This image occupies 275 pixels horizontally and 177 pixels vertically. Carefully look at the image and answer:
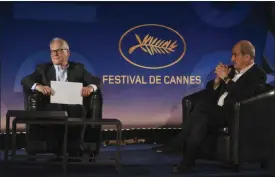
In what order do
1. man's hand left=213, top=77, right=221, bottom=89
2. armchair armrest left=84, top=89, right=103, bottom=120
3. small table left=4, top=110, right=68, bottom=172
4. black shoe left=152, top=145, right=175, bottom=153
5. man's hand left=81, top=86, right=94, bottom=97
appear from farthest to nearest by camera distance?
black shoe left=152, top=145, right=175, bottom=153, man's hand left=213, top=77, right=221, bottom=89, armchair armrest left=84, top=89, right=103, bottom=120, man's hand left=81, top=86, right=94, bottom=97, small table left=4, top=110, right=68, bottom=172

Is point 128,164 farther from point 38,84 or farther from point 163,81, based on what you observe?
point 163,81

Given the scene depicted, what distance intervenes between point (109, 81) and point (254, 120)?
101 inches

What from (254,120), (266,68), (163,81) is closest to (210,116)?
(254,120)

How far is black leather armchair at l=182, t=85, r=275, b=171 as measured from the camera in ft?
11.8

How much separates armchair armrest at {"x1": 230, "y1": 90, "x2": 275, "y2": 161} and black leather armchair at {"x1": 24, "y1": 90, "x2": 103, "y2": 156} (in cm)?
127

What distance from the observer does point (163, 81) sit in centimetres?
588

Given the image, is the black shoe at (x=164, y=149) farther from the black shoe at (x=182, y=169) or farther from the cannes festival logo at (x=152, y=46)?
the black shoe at (x=182, y=169)

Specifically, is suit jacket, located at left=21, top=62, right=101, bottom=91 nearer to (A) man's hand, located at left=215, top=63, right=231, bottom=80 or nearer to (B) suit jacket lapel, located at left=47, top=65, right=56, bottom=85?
(B) suit jacket lapel, located at left=47, top=65, right=56, bottom=85

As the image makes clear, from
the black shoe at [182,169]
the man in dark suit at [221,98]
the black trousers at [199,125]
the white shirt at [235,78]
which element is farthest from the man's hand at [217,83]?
the black shoe at [182,169]

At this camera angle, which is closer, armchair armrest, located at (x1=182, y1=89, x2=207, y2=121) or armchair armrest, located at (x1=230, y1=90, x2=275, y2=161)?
armchair armrest, located at (x1=230, y1=90, x2=275, y2=161)

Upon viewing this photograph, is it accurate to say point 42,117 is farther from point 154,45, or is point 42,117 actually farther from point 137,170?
point 154,45

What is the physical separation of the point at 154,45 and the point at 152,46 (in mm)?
32

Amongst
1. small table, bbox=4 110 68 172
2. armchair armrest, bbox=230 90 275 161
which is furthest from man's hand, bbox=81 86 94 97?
armchair armrest, bbox=230 90 275 161

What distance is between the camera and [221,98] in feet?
13.3
